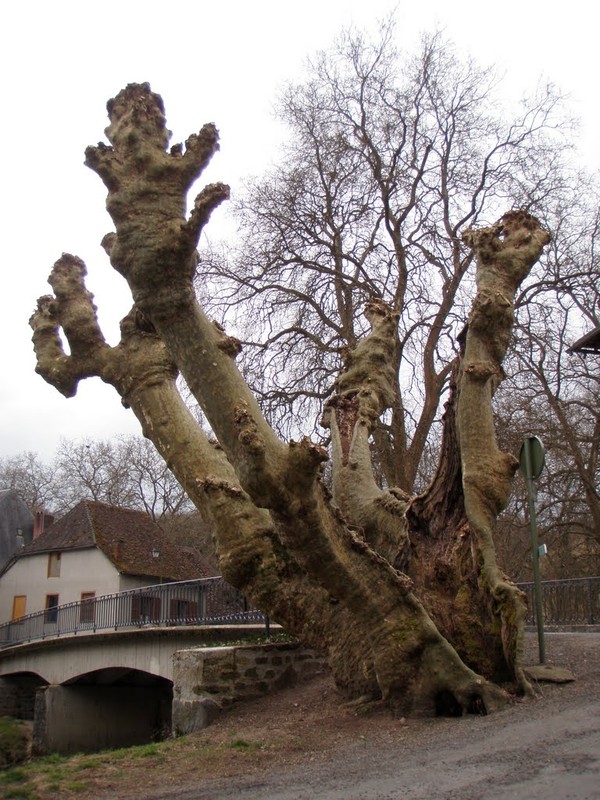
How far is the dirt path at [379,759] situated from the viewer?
4.34 meters

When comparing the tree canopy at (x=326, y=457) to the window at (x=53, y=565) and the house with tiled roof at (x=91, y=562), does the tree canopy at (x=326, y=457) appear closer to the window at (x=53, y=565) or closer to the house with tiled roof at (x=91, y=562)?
the house with tiled roof at (x=91, y=562)

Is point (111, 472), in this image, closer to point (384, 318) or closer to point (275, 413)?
point (275, 413)

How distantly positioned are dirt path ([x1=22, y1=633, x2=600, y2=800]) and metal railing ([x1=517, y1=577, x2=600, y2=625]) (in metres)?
7.97

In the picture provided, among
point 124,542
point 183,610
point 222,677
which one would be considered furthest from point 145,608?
point 124,542

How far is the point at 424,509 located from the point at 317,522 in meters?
2.35

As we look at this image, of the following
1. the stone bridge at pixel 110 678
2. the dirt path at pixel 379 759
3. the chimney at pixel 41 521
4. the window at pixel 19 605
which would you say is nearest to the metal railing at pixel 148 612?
the stone bridge at pixel 110 678

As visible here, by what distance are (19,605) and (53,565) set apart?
3833 millimetres

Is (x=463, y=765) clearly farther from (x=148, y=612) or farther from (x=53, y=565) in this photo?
(x=53, y=565)

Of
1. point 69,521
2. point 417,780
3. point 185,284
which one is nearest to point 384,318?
point 185,284

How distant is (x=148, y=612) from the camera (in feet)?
66.1

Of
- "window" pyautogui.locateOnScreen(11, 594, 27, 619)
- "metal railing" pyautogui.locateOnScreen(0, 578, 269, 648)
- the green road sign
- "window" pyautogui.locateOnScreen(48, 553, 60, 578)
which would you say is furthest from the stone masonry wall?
"window" pyautogui.locateOnScreen(11, 594, 27, 619)

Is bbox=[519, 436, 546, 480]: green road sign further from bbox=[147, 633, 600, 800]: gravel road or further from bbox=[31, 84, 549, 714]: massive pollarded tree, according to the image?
bbox=[147, 633, 600, 800]: gravel road

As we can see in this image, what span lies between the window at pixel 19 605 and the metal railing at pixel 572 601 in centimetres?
3377

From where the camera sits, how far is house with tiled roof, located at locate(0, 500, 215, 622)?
3700 cm
